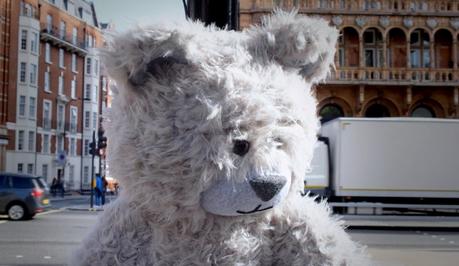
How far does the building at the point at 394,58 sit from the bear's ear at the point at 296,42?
2765cm

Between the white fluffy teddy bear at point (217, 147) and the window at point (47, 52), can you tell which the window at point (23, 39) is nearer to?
the window at point (47, 52)

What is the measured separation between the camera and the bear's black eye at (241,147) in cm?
186

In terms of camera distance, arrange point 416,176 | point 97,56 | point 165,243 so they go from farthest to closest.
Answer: point 416,176 → point 165,243 → point 97,56

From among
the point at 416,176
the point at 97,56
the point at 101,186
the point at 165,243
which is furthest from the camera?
the point at 101,186

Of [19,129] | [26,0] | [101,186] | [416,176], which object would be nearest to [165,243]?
[416,176]

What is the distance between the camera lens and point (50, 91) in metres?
45.9

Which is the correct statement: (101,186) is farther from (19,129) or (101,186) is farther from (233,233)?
(19,129)

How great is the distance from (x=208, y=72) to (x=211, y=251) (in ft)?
2.02

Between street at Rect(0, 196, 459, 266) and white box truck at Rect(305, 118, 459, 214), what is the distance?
1.18 metres

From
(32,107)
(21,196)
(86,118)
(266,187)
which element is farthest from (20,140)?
(266,187)

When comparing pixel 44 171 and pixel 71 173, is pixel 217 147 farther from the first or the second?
pixel 71 173

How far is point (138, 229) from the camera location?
6.90ft

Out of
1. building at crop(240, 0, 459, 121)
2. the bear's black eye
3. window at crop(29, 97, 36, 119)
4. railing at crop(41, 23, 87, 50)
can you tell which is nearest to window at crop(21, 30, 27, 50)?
railing at crop(41, 23, 87, 50)

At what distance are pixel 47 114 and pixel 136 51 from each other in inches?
1816
